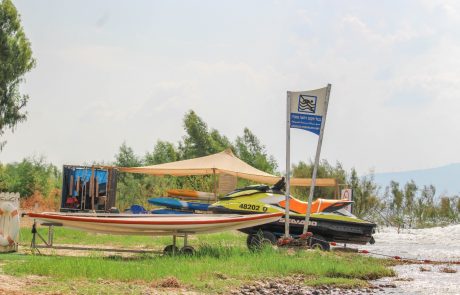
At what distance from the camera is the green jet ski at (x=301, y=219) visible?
15109 mm

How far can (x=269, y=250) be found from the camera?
13.4 metres

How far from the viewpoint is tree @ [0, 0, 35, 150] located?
33.4 metres

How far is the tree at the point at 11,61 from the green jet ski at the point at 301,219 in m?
20.4

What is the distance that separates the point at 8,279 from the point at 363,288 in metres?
5.10

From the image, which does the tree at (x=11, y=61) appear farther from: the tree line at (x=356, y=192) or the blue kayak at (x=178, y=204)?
the blue kayak at (x=178, y=204)

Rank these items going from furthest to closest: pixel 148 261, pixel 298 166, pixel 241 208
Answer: pixel 298 166, pixel 241 208, pixel 148 261

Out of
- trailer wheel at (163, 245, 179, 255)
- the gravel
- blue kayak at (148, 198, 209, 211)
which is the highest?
blue kayak at (148, 198, 209, 211)

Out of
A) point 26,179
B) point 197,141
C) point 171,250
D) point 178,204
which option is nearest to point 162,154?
point 197,141

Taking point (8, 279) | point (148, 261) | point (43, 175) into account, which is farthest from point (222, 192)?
point (8, 279)

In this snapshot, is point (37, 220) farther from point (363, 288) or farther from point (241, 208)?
point (363, 288)

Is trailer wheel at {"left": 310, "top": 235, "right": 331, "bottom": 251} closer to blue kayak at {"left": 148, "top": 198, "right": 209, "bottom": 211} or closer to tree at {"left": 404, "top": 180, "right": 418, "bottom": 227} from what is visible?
blue kayak at {"left": 148, "top": 198, "right": 209, "bottom": 211}

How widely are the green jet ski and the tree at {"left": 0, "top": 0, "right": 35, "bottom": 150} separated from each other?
20371mm

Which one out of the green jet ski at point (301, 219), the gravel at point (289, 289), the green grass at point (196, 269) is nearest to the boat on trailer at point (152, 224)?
the green grass at point (196, 269)

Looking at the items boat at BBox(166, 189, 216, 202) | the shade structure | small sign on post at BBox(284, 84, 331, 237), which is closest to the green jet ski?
small sign on post at BBox(284, 84, 331, 237)
